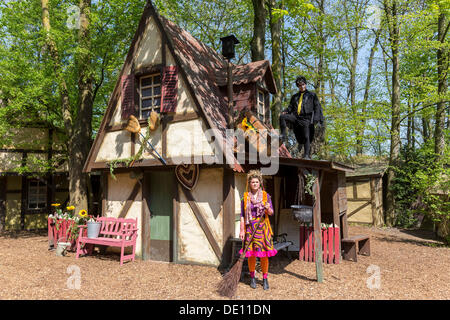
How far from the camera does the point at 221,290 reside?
5.04 meters

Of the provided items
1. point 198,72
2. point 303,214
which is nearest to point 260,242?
point 303,214

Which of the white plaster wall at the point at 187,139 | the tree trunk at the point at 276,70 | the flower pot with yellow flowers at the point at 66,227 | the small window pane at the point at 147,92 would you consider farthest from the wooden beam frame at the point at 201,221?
the tree trunk at the point at 276,70

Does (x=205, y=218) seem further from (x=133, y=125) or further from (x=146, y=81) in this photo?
(x=146, y=81)

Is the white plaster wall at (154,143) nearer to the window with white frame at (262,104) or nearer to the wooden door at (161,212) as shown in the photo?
the wooden door at (161,212)

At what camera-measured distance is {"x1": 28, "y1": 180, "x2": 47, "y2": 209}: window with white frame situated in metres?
14.1

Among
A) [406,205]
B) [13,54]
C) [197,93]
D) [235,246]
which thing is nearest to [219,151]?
[197,93]

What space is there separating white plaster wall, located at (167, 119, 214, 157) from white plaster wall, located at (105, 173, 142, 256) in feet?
5.42

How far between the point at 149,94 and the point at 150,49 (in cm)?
118

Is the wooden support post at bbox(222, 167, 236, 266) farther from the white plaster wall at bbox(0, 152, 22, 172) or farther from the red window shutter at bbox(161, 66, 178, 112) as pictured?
the white plaster wall at bbox(0, 152, 22, 172)

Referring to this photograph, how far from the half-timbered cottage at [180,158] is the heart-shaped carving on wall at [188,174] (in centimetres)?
2

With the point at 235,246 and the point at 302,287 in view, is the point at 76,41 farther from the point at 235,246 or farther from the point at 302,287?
the point at 302,287

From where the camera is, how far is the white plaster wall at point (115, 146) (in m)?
8.14

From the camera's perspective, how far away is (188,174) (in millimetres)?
7066

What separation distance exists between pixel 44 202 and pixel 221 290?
12733 mm
